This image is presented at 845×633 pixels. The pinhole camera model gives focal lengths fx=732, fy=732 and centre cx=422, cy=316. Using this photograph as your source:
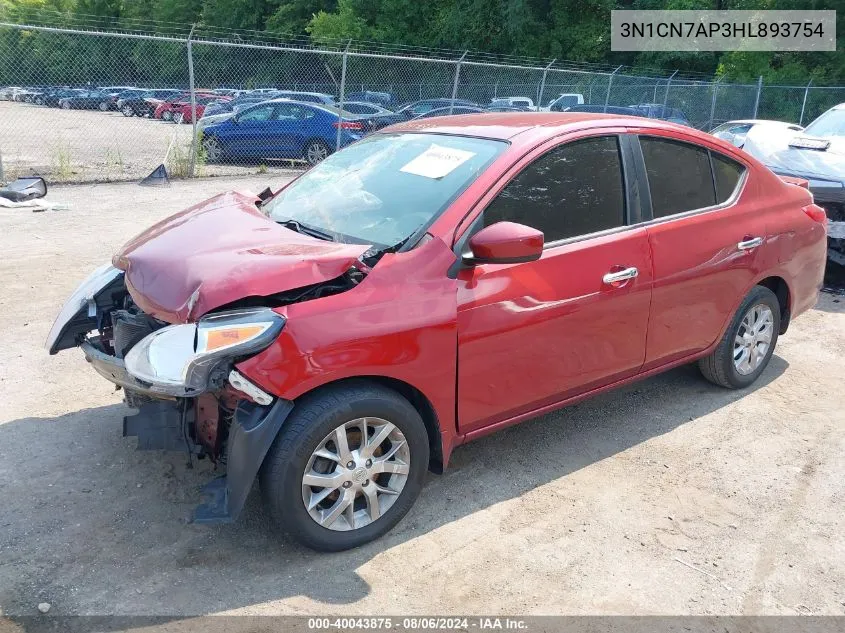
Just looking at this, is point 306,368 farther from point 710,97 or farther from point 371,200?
point 710,97

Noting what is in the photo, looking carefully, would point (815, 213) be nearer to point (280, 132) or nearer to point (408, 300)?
point (408, 300)

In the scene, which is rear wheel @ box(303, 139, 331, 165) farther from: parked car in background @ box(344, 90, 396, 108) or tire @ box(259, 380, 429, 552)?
tire @ box(259, 380, 429, 552)

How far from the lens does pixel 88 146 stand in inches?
643

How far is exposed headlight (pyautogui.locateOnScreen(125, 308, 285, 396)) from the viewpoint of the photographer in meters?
2.78

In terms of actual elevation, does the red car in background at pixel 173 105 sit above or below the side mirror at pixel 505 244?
below

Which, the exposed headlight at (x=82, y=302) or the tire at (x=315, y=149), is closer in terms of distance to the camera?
the exposed headlight at (x=82, y=302)

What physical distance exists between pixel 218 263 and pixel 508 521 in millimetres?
1754

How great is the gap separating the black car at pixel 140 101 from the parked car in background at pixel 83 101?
93 centimetres

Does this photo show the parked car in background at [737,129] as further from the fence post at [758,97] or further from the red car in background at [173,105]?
the red car in background at [173,105]

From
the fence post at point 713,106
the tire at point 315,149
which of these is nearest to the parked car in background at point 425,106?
the tire at point 315,149

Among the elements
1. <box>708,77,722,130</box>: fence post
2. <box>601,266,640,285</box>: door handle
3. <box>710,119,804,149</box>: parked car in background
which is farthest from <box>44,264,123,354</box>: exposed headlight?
<box>708,77,722,130</box>: fence post

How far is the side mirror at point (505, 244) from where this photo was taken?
311 centimetres

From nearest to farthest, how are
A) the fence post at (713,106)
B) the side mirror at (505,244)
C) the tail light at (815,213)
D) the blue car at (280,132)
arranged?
the side mirror at (505,244), the tail light at (815,213), the blue car at (280,132), the fence post at (713,106)

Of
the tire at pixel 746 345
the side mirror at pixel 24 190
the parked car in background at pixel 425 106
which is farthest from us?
the parked car in background at pixel 425 106
